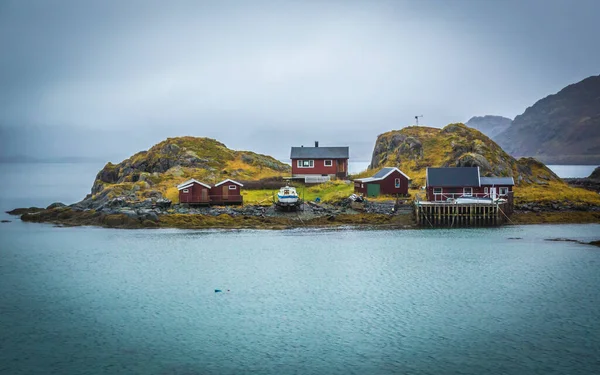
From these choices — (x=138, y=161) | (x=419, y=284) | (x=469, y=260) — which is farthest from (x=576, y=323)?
(x=138, y=161)

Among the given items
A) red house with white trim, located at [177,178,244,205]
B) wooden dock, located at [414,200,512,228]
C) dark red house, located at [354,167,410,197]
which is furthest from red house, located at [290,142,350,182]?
wooden dock, located at [414,200,512,228]

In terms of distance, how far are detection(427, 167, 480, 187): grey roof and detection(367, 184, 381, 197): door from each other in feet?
25.9

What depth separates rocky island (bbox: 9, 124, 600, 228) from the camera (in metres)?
68.0

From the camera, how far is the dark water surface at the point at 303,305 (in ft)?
89.1

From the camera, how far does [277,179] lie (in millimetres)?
88750

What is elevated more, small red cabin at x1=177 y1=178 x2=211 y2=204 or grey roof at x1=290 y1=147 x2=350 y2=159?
grey roof at x1=290 y1=147 x2=350 y2=159

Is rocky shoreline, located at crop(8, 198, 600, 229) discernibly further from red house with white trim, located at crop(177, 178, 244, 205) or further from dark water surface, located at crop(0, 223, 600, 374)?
dark water surface, located at crop(0, 223, 600, 374)

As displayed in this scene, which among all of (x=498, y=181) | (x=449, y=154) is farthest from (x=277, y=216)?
(x=449, y=154)

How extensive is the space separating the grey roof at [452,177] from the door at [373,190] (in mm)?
7902

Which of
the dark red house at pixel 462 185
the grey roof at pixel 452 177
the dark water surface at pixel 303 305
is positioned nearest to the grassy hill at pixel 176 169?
the dark water surface at pixel 303 305

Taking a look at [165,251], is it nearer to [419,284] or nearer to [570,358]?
[419,284]

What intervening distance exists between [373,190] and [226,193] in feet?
64.1

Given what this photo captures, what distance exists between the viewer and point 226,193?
75438 mm

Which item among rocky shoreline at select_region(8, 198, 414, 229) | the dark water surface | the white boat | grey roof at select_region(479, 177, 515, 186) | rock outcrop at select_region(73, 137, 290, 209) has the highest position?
rock outcrop at select_region(73, 137, 290, 209)
